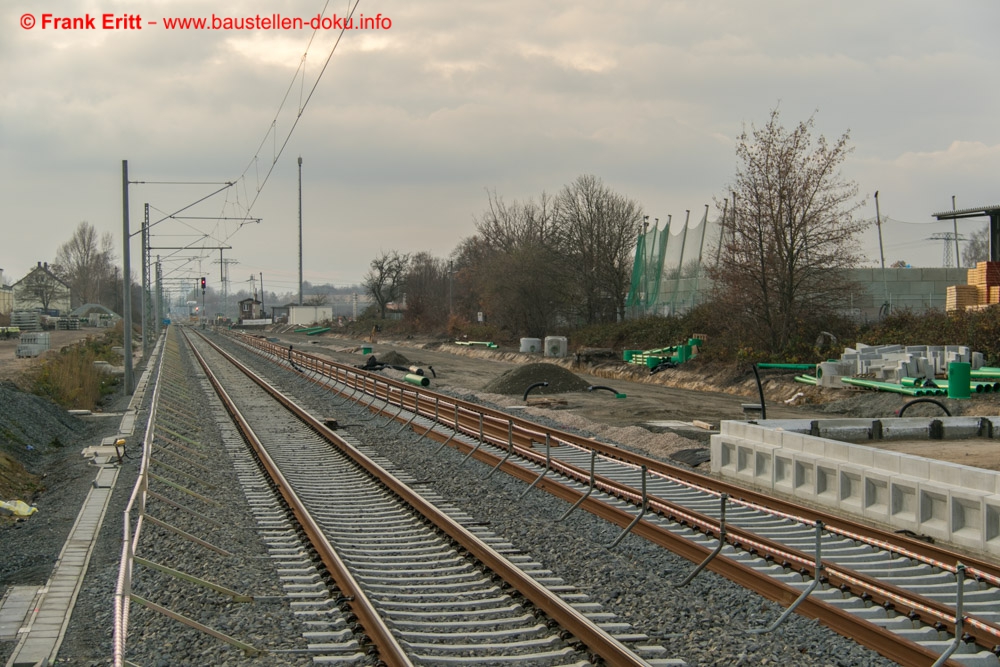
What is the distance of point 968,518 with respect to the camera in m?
9.55

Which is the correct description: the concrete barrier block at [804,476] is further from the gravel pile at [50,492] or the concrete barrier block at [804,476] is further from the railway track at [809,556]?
the gravel pile at [50,492]

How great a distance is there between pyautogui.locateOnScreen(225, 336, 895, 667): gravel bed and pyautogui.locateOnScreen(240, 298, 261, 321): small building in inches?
5347

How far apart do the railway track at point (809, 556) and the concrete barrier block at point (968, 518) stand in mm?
788

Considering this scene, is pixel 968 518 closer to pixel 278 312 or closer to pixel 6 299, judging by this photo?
pixel 6 299

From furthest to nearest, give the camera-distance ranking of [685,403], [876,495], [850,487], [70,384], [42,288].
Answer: [42,288]
[685,403]
[70,384]
[850,487]
[876,495]

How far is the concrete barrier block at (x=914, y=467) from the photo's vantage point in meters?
10.3

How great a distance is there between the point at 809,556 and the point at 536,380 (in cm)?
2237

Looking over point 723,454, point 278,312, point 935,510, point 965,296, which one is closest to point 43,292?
point 278,312

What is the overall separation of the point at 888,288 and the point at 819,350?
20.2 feet

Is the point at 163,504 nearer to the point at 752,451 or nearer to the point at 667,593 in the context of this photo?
the point at 667,593

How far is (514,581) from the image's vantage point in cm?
809

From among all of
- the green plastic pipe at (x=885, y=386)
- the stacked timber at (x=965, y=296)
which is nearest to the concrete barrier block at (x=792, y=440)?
the green plastic pipe at (x=885, y=386)

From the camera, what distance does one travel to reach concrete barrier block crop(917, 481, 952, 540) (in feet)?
31.8

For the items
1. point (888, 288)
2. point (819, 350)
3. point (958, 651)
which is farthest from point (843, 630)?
point (888, 288)
